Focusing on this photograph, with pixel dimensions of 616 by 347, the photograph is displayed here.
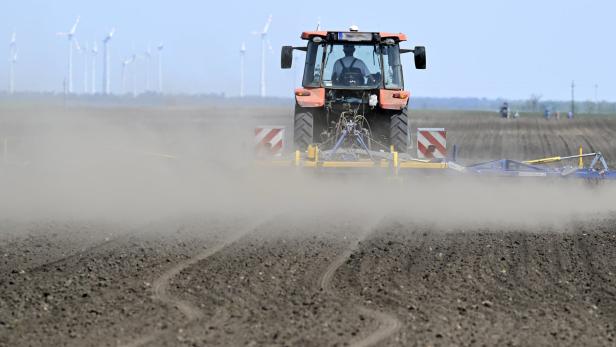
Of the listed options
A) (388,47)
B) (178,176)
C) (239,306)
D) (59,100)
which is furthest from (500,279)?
(59,100)

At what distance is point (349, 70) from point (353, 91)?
1.20ft

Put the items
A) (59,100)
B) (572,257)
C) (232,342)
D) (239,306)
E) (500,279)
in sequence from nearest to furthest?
1. (232,342)
2. (239,306)
3. (500,279)
4. (572,257)
5. (59,100)

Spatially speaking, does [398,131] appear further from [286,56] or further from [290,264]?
[290,264]

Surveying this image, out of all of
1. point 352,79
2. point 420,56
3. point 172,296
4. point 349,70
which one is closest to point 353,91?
point 352,79

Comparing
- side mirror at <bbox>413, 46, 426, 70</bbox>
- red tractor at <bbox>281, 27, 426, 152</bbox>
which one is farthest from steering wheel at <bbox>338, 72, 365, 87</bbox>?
side mirror at <bbox>413, 46, 426, 70</bbox>

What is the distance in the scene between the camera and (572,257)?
10695mm

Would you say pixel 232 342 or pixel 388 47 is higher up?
pixel 388 47

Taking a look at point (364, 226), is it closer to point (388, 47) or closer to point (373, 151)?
point (373, 151)

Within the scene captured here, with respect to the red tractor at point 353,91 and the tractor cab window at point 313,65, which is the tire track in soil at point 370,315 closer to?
the red tractor at point 353,91

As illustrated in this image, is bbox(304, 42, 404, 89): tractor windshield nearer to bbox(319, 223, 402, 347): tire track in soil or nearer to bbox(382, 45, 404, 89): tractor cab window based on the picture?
bbox(382, 45, 404, 89): tractor cab window

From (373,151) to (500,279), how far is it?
612 centimetres

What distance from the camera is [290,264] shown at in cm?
984

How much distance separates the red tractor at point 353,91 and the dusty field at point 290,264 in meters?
1.35

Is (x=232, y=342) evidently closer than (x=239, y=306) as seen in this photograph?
Yes
